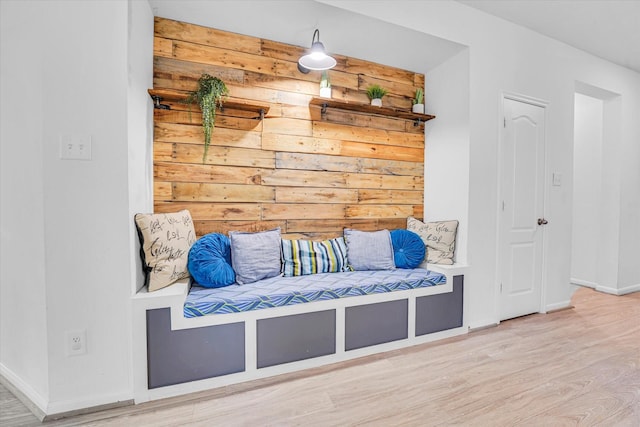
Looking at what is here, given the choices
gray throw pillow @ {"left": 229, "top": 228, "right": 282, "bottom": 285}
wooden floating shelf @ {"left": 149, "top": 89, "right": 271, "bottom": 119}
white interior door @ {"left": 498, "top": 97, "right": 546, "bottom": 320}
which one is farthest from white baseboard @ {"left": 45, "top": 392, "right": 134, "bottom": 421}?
white interior door @ {"left": 498, "top": 97, "right": 546, "bottom": 320}

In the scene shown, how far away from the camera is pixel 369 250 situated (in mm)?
2625

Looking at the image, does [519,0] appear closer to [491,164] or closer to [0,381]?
[491,164]

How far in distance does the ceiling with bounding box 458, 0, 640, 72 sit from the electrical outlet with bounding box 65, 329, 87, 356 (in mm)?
3490

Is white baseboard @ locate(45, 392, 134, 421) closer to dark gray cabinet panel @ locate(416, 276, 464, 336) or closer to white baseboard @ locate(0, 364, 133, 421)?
white baseboard @ locate(0, 364, 133, 421)

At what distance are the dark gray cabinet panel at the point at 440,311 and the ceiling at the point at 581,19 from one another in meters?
2.31

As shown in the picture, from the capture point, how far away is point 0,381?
6.02 ft

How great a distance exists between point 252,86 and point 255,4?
57 cm

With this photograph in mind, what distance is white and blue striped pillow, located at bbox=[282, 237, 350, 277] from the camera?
2.41 meters

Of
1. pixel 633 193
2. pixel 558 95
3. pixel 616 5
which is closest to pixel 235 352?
pixel 558 95

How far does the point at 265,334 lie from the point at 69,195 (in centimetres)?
131

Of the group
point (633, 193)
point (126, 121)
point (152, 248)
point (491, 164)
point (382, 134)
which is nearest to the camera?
point (126, 121)

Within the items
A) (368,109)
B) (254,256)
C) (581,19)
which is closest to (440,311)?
(254,256)

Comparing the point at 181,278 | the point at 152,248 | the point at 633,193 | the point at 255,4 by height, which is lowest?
the point at 181,278

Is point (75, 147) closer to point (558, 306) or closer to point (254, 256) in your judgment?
point (254, 256)
